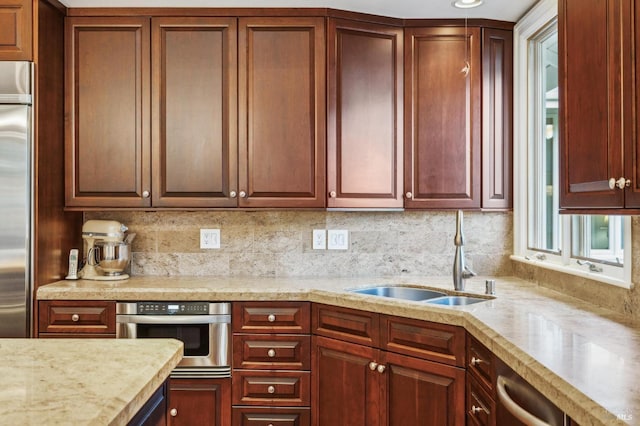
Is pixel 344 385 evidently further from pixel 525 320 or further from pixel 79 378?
pixel 79 378

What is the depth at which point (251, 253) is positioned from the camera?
3150mm

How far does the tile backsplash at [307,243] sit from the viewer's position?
3.15 meters

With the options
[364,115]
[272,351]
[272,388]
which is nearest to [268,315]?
[272,351]

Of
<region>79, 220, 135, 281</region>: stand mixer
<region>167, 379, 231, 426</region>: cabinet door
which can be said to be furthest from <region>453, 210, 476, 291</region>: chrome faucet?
<region>79, 220, 135, 281</region>: stand mixer

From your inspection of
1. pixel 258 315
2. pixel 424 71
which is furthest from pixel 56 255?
pixel 424 71

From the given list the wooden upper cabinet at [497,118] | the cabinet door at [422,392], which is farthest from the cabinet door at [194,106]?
the wooden upper cabinet at [497,118]

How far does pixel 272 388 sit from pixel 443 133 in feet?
5.28

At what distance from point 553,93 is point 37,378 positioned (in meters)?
2.59

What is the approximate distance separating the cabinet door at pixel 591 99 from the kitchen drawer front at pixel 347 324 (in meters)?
0.97

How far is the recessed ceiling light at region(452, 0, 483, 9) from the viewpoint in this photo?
8.82ft

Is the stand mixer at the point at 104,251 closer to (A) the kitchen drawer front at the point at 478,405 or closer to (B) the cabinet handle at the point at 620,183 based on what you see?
(A) the kitchen drawer front at the point at 478,405

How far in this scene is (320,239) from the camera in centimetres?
314

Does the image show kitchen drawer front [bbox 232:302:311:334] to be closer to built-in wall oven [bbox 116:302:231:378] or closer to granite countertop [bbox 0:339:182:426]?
built-in wall oven [bbox 116:302:231:378]

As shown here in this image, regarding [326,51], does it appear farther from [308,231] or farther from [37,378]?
[37,378]
